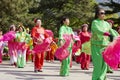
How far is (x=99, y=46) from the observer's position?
11.3 metres

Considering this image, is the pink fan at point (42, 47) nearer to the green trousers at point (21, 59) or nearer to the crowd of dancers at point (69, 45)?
A: the crowd of dancers at point (69, 45)

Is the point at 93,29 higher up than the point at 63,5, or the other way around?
the point at 63,5

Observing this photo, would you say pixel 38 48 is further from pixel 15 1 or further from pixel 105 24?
pixel 15 1

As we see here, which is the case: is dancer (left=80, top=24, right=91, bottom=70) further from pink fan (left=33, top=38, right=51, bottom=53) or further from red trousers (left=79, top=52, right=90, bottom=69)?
pink fan (left=33, top=38, right=51, bottom=53)

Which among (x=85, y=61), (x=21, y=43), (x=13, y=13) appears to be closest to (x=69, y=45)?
(x=85, y=61)

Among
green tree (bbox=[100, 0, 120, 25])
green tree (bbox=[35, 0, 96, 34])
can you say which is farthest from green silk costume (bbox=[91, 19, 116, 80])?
Result: green tree (bbox=[35, 0, 96, 34])

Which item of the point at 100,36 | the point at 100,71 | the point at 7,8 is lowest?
the point at 100,71

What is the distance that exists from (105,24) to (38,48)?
13.9 ft

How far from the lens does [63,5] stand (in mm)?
36281

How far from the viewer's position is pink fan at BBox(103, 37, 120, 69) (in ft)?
33.8

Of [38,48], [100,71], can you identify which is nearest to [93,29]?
[100,71]

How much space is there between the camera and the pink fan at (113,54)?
1029 cm

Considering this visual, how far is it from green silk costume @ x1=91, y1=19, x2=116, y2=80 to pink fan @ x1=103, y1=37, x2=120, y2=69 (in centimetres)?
70

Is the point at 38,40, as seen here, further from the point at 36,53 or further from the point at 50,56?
the point at 50,56
